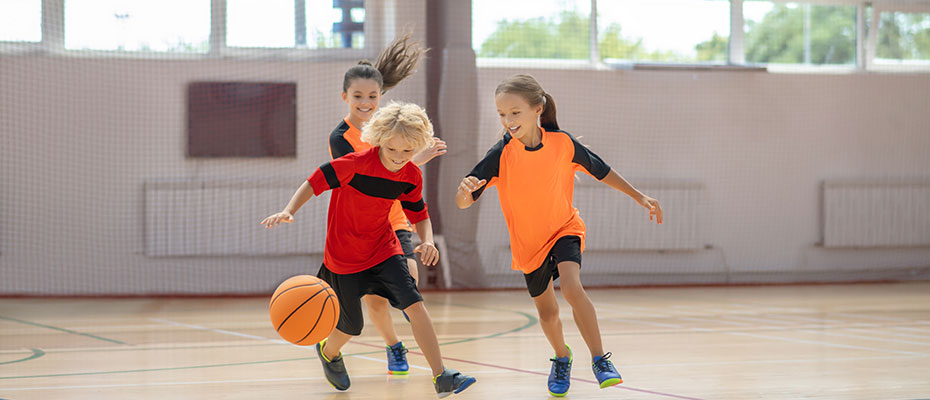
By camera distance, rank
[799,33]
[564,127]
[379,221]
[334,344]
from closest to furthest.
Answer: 1. [379,221]
2. [334,344]
3. [564,127]
4. [799,33]

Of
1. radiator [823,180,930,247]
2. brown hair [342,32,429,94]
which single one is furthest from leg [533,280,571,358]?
radiator [823,180,930,247]

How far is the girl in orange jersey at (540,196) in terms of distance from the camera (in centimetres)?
328

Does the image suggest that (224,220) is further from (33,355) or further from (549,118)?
(549,118)

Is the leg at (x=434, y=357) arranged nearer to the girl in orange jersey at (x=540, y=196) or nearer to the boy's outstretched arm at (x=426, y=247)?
the boy's outstretched arm at (x=426, y=247)

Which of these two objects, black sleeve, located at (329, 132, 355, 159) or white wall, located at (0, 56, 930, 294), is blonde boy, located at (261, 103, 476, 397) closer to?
black sleeve, located at (329, 132, 355, 159)

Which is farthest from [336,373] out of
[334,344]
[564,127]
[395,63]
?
[564,127]

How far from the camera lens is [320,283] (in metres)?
3.13

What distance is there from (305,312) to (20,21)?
5.78 meters

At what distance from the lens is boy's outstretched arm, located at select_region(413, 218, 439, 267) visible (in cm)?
300

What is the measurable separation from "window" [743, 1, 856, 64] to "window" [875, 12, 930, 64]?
0.29m

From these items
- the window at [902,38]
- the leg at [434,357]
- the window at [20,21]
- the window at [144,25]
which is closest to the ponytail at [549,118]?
the leg at [434,357]

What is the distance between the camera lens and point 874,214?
28.8 feet

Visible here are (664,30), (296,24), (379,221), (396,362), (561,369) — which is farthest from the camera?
(664,30)

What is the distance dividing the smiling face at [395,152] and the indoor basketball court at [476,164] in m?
1.20
